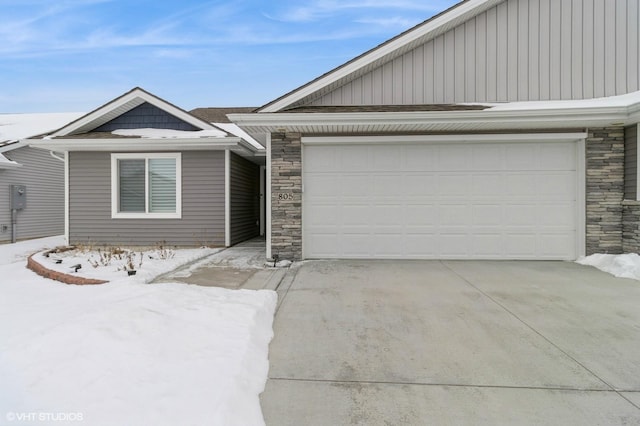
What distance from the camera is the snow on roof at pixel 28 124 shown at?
13070 millimetres

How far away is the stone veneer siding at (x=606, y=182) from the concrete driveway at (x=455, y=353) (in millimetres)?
1969

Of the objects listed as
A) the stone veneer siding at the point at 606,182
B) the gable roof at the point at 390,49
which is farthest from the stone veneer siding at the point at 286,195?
the stone veneer siding at the point at 606,182

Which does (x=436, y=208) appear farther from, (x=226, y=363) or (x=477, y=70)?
(x=226, y=363)

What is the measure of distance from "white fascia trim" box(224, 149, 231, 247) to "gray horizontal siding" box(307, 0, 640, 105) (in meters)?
3.40

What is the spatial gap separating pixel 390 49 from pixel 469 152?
2614mm

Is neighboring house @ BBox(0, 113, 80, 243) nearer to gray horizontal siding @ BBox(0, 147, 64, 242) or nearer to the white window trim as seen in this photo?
gray horizontal siding @ BBox(0, 147, 64, 242)

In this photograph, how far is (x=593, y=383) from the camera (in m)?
2.70

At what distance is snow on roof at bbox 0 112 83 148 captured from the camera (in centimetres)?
1307

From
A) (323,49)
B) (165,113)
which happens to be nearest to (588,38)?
(165,113)

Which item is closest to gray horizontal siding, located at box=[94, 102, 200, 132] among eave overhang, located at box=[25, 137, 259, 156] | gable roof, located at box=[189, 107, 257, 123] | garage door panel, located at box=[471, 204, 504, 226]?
eave overhang, located at box=[25, 137, 259, 156]

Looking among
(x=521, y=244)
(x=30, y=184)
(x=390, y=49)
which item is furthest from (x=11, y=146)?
(x=521, y=244)

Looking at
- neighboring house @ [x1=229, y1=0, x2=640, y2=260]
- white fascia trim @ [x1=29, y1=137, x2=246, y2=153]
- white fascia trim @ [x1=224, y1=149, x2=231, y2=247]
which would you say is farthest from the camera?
white fascia trim @ [x1=224, y1=149, x2=231, y2=247]

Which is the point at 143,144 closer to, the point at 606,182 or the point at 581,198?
the point at 581,198

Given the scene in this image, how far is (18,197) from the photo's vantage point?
11.7 m
